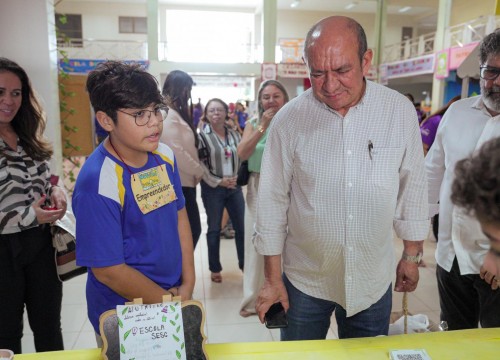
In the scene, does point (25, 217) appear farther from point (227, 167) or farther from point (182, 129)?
point (227, 167)

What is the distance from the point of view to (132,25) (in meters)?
15.8

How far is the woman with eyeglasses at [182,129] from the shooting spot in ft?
8.82

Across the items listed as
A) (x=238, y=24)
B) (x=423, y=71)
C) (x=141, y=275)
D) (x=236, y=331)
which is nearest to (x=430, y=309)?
(x=236, y=331)

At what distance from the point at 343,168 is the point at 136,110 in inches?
25.3

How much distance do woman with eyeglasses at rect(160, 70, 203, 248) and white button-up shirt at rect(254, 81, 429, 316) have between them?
56.8 inches

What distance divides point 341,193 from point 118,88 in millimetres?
728

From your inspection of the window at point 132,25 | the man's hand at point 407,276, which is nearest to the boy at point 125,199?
the man's hand at point 407,276

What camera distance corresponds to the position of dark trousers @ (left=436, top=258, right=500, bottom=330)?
5.13 ft

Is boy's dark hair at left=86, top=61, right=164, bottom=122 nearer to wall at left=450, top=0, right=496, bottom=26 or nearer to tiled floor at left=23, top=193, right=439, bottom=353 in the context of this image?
tiled floor at left=23, top=193, right=439, bottom=353

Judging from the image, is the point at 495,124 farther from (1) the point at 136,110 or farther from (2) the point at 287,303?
(1) the point at 136,110

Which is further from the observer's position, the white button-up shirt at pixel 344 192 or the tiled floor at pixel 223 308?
the tiled floor at pixel 223 308

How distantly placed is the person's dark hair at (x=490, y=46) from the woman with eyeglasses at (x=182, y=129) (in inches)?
67.8

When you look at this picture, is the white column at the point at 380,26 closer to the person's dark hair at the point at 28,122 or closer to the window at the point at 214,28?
the window at the point at 214,28

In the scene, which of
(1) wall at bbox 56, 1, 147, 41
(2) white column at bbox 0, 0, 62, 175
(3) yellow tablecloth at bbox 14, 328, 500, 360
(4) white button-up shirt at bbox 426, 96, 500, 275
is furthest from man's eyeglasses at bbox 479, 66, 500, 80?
(1) wall at bbox 56, 1, 147, 41
